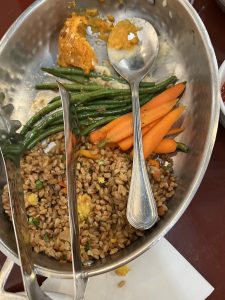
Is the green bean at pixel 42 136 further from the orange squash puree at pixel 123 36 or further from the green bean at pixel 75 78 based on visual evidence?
the orange squash puree at pixel 123 36

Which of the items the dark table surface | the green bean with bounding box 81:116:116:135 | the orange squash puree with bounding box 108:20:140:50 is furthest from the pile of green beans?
the dark table surface

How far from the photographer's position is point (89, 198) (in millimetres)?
1316

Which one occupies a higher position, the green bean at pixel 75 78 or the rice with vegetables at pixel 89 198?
the green bean at pixel 75 78

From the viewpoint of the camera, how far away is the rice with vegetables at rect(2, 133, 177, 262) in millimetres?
1284

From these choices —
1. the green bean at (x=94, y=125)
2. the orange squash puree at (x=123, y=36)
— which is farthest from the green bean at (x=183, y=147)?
the orange squash puree at (x=123, y=36)

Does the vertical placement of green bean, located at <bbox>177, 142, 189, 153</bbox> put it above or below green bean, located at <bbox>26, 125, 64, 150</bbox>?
below

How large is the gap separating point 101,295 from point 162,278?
19 cm

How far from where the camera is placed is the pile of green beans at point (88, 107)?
1.41 meters

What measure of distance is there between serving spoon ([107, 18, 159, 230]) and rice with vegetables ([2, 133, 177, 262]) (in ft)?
0.25

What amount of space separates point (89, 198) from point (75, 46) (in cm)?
51

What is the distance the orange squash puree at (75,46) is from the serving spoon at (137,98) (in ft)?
0.25

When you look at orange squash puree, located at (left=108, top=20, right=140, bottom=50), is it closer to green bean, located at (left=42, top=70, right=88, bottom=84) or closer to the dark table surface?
green bean, located at (left=42, top=70, right=88, bottom=84)

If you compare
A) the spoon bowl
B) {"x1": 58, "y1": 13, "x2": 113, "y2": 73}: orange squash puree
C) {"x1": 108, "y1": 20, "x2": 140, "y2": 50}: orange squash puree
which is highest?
{"x1": 58, "y1": 13, "x2": 113, "y2": 73}: orange squash puree

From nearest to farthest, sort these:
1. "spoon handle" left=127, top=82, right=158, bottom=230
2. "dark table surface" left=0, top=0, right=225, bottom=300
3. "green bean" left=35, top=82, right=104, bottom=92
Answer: "spoon handle" left=127, top=82, right=158, bottom=230 → "dark table surface" left=0, top=0, right=225, bottom=300 → "green bean" left=35, top=82, right=104, bottom=92
